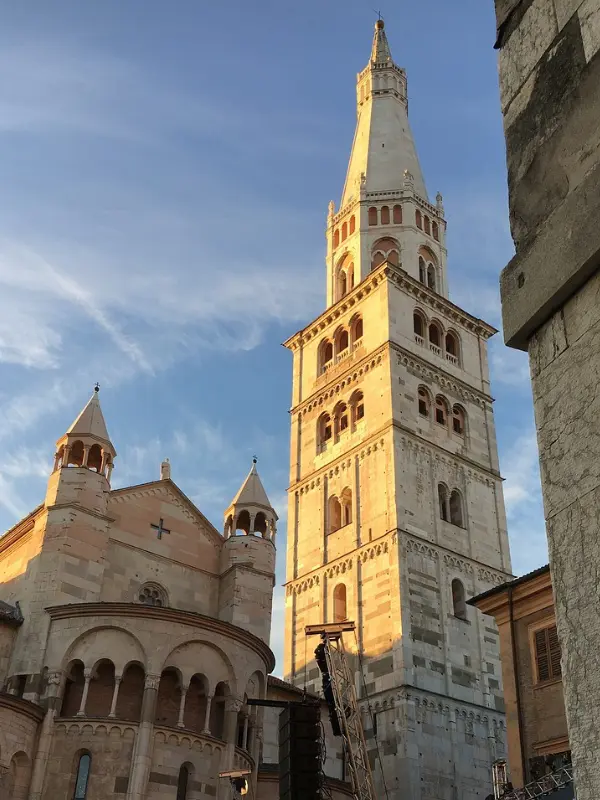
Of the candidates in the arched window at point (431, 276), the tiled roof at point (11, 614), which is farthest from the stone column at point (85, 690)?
the arched window at point (431, 276)

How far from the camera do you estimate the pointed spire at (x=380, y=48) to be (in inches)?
2345

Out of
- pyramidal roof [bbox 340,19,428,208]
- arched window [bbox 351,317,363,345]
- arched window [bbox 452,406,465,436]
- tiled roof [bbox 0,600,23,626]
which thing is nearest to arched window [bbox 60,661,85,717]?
tiled roof [bbox 0,600,23,626]

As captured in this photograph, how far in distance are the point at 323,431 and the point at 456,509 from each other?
8.04 metres

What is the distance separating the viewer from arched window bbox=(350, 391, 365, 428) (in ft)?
137

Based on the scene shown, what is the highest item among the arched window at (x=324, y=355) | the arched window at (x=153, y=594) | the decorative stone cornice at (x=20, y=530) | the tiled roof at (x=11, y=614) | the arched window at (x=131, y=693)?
the arched window at (x=324, y=355)

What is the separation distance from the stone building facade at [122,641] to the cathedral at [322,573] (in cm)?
6

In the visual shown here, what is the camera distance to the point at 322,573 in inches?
1550

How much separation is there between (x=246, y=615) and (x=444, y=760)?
10198mm

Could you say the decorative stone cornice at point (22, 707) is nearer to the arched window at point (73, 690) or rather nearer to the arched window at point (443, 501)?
the arched window at point (73, 690)

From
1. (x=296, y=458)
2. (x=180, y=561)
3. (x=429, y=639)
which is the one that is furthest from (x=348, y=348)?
(x=180, y=561)

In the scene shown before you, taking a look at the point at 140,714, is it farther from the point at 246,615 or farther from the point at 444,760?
the point at 444,760

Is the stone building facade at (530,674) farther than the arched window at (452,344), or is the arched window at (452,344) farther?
the arched window at (452,344)

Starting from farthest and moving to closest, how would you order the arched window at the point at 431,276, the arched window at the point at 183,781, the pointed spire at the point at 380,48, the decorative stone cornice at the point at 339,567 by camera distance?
the pointed spire at the point at 380,48, the arched window at the point at 431,276, the decorative stone cornice at the point at 339,567, the arched window at the point at 183,781

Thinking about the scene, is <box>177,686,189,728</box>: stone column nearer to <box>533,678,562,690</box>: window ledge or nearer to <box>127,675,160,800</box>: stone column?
<box>127,675,160,800</box>: stone column
